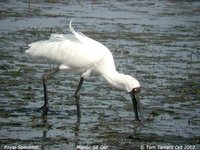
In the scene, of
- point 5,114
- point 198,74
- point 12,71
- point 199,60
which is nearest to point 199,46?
point 199,60

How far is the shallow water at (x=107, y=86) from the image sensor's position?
31.7 feet

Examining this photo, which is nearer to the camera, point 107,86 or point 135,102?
point 135,102

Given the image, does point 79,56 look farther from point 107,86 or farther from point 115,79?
point 107,86

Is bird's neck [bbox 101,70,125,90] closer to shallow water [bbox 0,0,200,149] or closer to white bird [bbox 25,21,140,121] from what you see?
white bird [bbox 25,21,140,121]

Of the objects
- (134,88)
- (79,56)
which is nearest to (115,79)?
(134,88)

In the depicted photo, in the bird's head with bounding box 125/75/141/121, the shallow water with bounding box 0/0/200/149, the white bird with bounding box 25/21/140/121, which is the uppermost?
the white bird with bounding box 25/21/140/121

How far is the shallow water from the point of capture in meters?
9.66

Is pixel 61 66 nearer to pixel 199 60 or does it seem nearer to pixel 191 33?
pixel 199 60

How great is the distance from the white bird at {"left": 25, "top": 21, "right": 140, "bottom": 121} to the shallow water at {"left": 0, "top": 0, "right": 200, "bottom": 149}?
53 centimetres

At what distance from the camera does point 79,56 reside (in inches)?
436

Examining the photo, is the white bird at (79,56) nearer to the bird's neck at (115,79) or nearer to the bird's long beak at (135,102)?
the bird's neck at (115,79)

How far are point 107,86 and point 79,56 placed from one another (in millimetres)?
1760

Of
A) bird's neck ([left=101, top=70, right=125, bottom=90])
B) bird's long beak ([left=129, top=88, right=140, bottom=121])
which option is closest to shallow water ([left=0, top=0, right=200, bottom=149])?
bird's long beak ([left=129, top=88, right=140, bottom=121])

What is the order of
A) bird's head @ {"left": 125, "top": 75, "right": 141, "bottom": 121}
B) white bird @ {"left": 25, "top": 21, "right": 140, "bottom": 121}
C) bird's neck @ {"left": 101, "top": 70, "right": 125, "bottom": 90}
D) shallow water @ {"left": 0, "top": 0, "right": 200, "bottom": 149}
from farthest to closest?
1. white bird @ {"left": 25, "top": 21, "right": 140, "bottom": 121}
2. bird's neck @ {"left": 101, "top": 70, "right": 125, "bottom": 90}
3. bird's head @ {"left": 125, "top": 75, "right": 141, "bottom": 121}
4. shallow water @ {"left": 0, "top": 0, "right": 200, "bottom": 149}
